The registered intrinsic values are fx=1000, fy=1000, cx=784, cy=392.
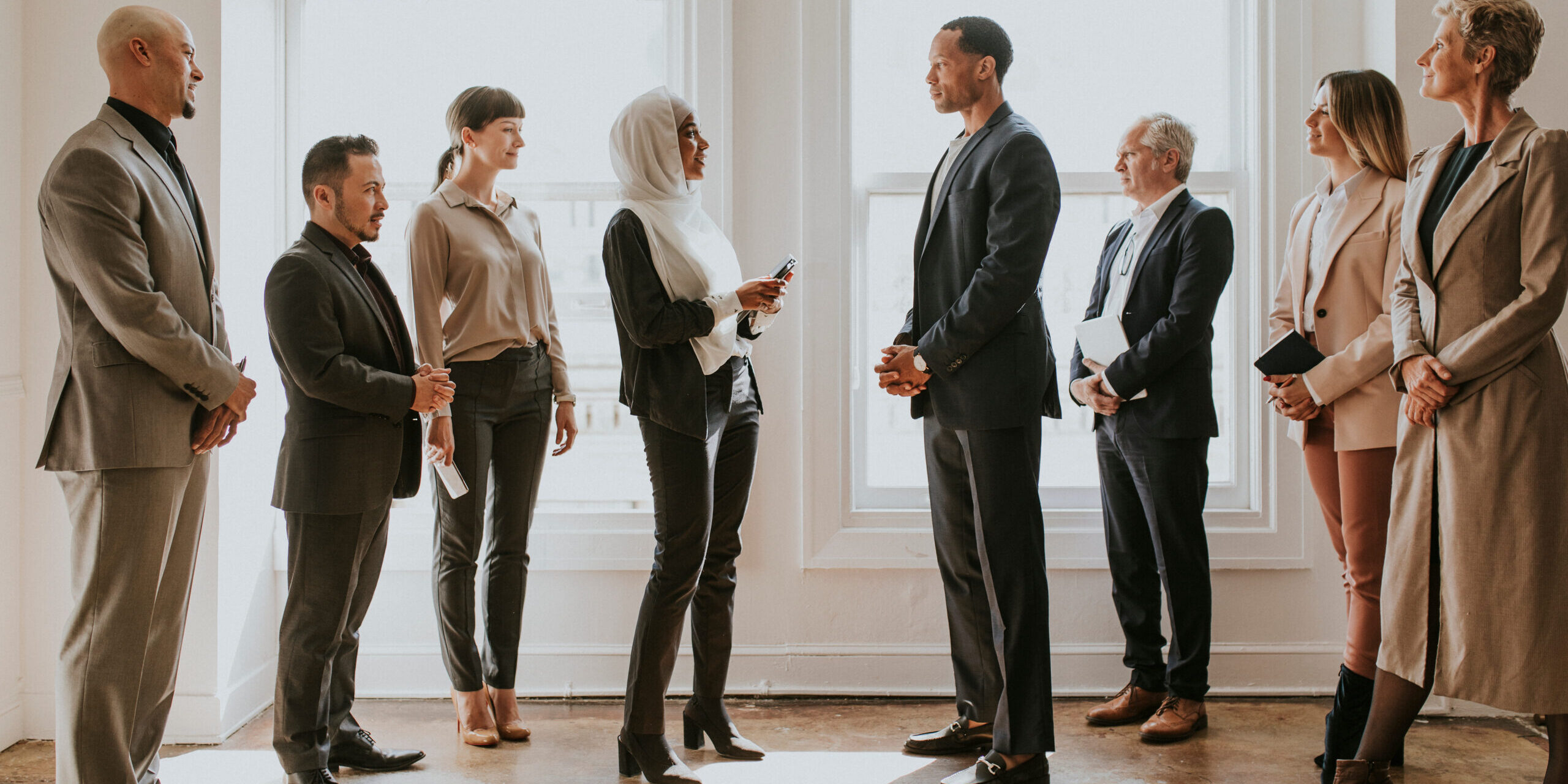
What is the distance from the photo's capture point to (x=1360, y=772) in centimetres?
238

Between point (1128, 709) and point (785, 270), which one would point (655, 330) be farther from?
point (1128, 709)

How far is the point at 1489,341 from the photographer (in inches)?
84.6

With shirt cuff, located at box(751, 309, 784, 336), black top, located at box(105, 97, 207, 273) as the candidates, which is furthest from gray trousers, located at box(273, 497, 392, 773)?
shirt cuff, located at box(751, 309, 784, 336)

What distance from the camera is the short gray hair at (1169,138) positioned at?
9.69 ft

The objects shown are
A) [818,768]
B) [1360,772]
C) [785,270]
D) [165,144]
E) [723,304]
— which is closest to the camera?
[165,144]

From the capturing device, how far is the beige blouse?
2746 mm

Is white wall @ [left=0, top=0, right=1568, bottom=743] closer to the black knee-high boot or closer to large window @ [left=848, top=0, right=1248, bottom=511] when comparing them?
large window @ [left=848, top=0, right=1248, bottom=511]

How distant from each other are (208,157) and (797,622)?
2.33 m

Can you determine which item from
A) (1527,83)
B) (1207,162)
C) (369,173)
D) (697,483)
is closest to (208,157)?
(369,173)

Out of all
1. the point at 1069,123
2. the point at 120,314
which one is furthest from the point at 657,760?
the point at 1069,123

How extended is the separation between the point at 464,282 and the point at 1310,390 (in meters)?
2.31

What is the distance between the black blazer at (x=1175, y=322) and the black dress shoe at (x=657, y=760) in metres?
1.58

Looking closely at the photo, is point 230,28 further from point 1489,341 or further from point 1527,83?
point 1527,83

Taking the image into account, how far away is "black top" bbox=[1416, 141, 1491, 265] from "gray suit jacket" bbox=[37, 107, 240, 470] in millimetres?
2726
